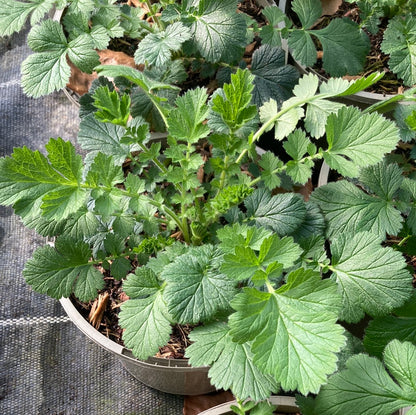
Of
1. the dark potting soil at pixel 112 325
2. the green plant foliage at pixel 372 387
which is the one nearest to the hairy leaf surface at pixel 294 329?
the green plant foliage at pixel 372 387

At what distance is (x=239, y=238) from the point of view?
2.60ft

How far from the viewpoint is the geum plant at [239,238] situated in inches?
29.0

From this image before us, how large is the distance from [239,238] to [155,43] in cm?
50

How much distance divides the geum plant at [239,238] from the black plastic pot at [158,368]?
→ 0.38ft

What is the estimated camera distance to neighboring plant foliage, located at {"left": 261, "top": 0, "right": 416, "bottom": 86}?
1189mm

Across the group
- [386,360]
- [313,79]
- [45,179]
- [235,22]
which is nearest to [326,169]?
[313,79]

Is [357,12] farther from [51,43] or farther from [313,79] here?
[51,43]

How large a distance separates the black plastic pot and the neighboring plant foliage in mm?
712

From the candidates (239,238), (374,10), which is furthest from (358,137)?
(374,10)

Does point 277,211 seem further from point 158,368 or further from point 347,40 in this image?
point 347,40

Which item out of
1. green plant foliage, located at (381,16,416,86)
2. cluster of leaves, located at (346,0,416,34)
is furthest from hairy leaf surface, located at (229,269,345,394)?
cluster of leaves, located at (346,0,416,34)

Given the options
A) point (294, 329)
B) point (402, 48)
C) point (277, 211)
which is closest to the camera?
point (294, 329)

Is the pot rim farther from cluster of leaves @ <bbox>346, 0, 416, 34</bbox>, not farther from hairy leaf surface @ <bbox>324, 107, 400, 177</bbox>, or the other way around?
cluster of leaves @ <bbox>346, 0, 416, 34</bbox>

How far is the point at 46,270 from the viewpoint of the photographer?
932mm
